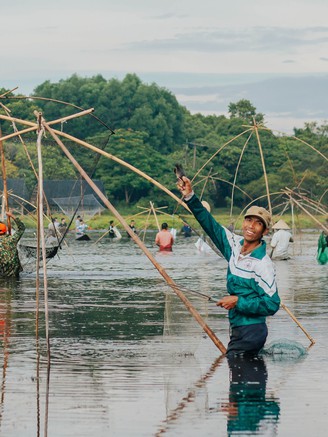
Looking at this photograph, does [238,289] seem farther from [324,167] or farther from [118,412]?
[324,167]

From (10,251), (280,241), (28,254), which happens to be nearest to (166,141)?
(280,241)

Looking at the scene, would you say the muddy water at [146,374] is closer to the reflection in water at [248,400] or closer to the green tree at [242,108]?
the reflection in water at [248,400]

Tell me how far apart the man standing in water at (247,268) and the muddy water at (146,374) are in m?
0.44

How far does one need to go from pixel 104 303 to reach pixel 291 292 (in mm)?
3216

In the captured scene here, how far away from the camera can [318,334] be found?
38.5 ft

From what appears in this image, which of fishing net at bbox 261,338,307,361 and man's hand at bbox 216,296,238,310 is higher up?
man's hand at bbox 216,296,238,310

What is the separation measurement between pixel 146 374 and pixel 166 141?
87.8 metres

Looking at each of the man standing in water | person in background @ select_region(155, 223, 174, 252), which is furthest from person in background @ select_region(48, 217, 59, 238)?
the man standing in water

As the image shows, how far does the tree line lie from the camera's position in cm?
7900

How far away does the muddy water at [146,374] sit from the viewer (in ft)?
23.9

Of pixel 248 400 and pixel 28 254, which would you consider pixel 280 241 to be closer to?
pixel 28 254

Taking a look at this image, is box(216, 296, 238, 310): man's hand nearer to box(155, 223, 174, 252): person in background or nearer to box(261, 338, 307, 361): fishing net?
box(261, 338, 307, 361): fishing net

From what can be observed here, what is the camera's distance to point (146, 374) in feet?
30.0

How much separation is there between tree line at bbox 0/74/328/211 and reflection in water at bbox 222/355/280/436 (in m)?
53.5
